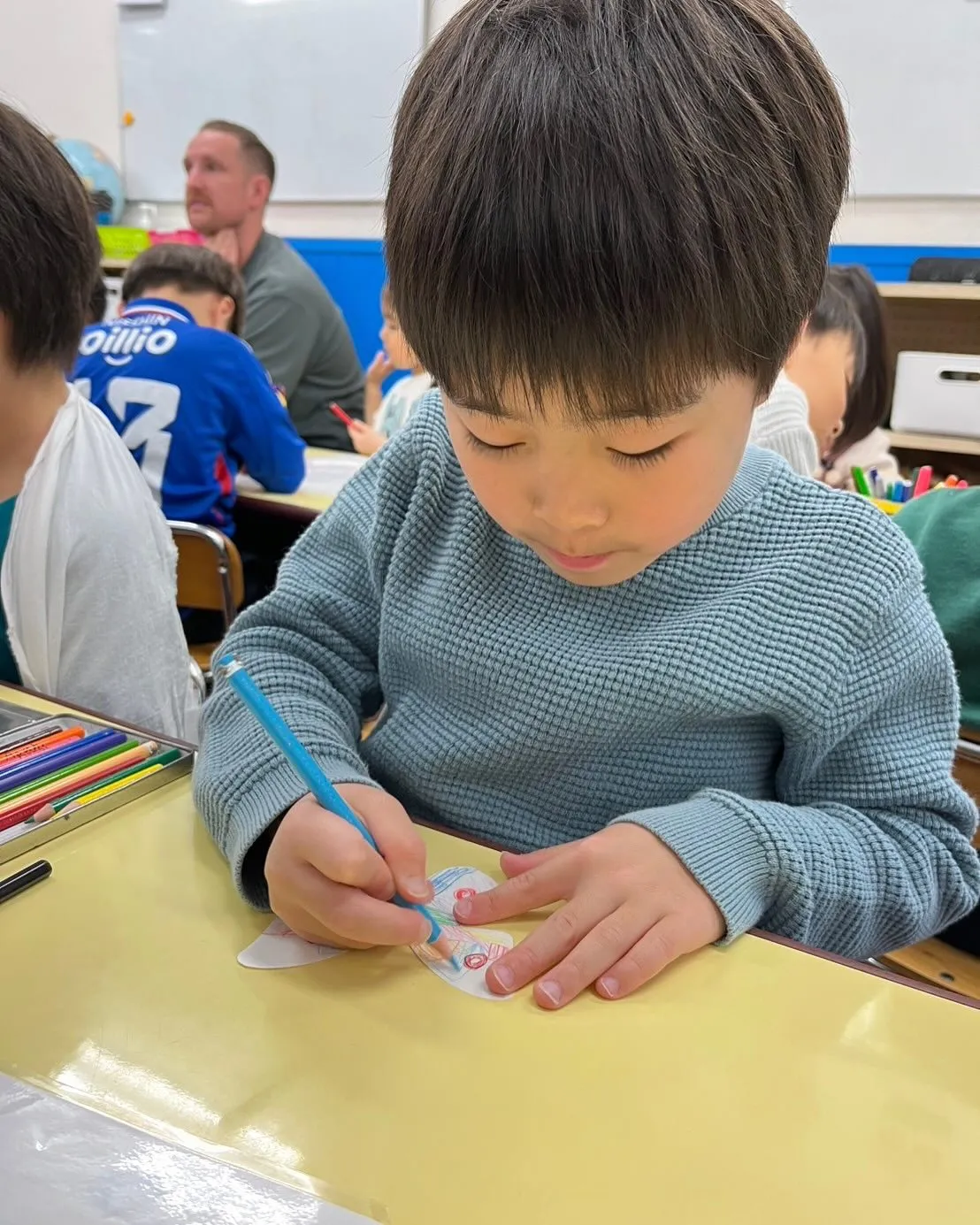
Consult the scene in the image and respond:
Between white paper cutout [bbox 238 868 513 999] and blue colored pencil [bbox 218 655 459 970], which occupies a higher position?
blue colored pencil [bbox 218 655 459 970]

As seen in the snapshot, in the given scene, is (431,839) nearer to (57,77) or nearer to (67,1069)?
(67,1069)

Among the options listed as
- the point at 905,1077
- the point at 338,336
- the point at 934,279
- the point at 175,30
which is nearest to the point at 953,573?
the point at 905,1077

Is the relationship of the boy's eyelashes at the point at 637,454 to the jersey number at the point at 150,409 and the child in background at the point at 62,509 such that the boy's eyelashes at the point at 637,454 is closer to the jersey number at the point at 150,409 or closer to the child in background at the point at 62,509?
the child in background at the point at 62,509

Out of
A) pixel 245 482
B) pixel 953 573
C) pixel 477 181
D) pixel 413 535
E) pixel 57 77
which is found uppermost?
pixel 57 77

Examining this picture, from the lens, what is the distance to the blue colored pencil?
1.50ft

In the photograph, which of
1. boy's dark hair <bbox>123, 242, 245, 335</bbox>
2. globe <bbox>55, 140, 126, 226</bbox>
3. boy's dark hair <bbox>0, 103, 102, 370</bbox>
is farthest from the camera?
globe <bbox>55, 140, 126, 226</bbox>

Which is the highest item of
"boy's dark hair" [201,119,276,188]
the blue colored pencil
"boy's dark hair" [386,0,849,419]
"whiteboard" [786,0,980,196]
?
"whiteboard" [786,0,980,196]

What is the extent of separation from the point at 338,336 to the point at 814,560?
9.66ft

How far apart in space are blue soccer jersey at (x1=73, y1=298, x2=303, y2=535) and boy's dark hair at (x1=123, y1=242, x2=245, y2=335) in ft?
1.71

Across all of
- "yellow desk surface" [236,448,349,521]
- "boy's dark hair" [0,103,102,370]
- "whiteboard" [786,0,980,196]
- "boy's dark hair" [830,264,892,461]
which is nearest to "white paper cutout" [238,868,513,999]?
"boy's dark hair" [0,103,102,370]

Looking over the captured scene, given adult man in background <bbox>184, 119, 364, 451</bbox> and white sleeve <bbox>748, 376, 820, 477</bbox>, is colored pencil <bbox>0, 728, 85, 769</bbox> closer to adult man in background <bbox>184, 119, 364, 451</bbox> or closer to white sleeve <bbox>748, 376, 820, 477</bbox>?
white sleeve <bbox>748, 376, 820, 477</bbox>

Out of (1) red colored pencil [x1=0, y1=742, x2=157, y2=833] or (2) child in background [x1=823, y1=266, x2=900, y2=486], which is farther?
(2) child in background [x1=823, y1=266, x2=900, y2=486]

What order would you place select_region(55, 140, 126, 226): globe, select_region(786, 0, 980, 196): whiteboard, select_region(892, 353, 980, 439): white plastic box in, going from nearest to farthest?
1. select_region(892, 353, 980, 439): white plastic box
2. select_region(786, 0, 980, 196): whiteboard
3. select_region(55, 140, 126, 226): globe

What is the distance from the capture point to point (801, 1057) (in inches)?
17.9
